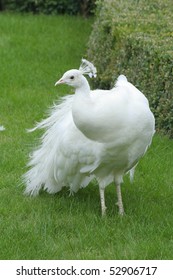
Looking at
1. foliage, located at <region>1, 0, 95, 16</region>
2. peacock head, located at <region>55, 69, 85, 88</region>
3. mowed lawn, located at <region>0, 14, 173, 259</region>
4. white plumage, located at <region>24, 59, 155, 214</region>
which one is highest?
peacock head, located at <region>55, 69, 85, 88</region>

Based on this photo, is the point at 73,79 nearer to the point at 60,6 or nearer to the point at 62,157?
the point at 62,157

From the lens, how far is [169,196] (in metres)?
6.62

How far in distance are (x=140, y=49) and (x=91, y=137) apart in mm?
3458

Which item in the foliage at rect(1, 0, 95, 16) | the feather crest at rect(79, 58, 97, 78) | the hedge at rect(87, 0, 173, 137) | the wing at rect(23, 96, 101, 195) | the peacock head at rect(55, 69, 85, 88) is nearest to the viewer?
the peacock head at rect(55, 69, 85, 88)

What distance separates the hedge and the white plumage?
1.95 metres

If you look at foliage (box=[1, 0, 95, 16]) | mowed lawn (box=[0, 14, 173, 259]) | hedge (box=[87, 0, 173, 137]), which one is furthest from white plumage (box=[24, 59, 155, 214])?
foliage (box=[1, 0, 95, 16])

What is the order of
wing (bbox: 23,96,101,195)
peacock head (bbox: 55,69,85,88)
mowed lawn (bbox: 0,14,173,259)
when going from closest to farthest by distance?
mowed lawn (bbox: 0,14,173,259), peacock head (bbox: 55,69,85,88), wing (bbox: 23,96,101,195)

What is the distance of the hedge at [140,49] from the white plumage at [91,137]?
195 centimetres

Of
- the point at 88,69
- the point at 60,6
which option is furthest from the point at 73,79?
the point at 60,6

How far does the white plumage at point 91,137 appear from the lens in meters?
5.43

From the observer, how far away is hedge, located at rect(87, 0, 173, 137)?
8.25 meters

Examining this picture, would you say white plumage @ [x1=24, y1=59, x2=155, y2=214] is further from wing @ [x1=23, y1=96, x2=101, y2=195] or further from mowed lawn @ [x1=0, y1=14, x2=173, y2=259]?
mowed lawn @ [x1=0, y1=14, x2=173, y2=259]

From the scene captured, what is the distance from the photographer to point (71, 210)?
6230mm
